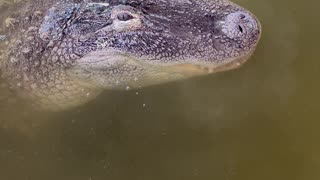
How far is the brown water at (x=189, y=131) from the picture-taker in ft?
10.1

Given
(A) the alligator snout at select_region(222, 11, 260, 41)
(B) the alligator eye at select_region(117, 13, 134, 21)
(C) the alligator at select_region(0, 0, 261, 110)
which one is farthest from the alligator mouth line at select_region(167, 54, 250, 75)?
(B) the alligator eye at select_region(117, 13, 134, 21)

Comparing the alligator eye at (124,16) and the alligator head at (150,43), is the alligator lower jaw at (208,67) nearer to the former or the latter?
the alligator head at (150,43)

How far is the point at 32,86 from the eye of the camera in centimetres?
341

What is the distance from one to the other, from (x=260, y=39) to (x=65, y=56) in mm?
1346

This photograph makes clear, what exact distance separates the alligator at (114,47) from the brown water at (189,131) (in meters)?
0.09

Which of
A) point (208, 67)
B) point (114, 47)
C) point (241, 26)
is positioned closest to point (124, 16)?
point (114, 47)

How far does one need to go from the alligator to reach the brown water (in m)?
0.09

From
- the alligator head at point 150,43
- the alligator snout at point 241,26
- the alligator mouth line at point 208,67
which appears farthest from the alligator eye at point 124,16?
the alligator snout at point 241,26

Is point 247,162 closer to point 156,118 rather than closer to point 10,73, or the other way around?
point 156,118

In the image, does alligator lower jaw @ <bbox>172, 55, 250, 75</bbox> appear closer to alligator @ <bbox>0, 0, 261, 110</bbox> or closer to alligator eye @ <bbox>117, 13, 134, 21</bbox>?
alligator @ <bbox>0, 0, 261, 110</bbox>

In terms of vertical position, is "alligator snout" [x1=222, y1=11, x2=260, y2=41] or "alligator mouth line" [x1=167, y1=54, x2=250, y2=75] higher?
"alligator snout" [x1=222, y1=11, x2=260, y2=41]

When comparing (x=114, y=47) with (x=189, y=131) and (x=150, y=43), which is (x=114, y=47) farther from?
(x=189, y=131)

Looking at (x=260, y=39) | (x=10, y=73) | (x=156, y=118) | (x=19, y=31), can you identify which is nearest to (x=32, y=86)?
(x=10, y=73)

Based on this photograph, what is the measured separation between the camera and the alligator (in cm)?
328
